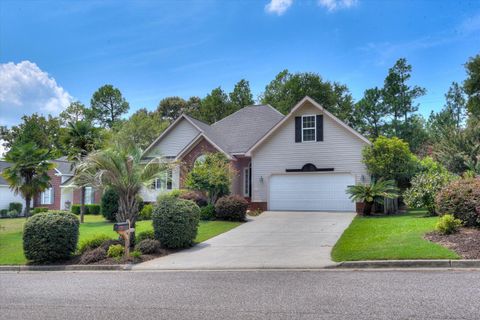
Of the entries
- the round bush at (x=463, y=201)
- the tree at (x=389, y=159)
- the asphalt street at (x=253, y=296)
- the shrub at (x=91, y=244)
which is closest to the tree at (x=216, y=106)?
the tree at (x=389, y=159)

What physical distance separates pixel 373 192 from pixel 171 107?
40303 millimetres

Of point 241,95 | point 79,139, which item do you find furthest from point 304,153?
point 241,95

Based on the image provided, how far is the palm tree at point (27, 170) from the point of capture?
2434 centimetres

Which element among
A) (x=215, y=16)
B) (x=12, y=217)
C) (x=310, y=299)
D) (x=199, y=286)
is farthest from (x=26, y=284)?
(x=12, y=217)

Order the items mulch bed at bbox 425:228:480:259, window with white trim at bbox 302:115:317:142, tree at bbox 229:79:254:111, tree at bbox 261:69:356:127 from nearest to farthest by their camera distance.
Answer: mulch bed at bbox 425:228:480:259
window with white trim at bbox 302:115:317:142
tree at bbox 261:69:356:127
tree at bbox 229:79:254:111

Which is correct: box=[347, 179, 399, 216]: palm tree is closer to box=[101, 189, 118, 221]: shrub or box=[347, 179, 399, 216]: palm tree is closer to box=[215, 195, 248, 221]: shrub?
box=[215, 195, 248, 221]: shrub

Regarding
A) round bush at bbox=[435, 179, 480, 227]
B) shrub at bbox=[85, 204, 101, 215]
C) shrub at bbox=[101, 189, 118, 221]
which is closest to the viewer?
round bush at bbox=[435, 179, 480, 227]

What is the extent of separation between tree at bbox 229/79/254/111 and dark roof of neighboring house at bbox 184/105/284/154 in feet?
55.3

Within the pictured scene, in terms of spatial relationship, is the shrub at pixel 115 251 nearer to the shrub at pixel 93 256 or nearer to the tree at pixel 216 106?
the shrub at pixel 93 256

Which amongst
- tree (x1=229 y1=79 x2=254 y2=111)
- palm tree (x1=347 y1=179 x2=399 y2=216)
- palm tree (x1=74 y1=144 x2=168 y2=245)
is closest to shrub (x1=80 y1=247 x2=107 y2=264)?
palm tree (x1=74 y1=144 x2=168 y2=245)

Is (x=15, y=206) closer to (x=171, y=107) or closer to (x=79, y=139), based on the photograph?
(x=79, y=139)

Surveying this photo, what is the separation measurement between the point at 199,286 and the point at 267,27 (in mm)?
13426

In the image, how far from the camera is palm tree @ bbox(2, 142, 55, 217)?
79.9 ft

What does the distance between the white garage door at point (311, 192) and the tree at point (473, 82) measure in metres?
16.1
